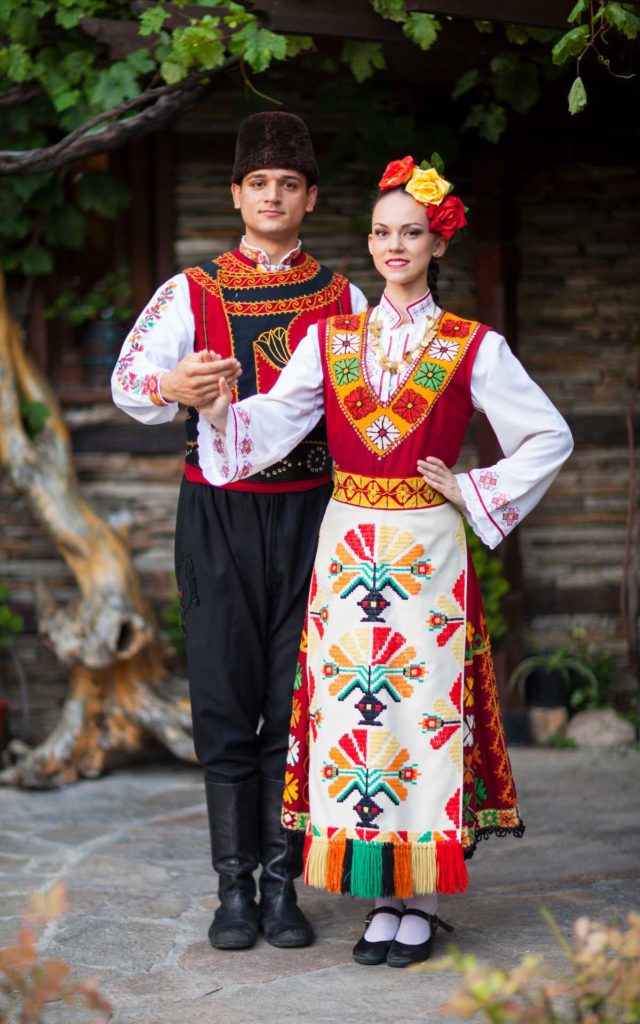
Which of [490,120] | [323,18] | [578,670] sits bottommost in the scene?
[578,670]

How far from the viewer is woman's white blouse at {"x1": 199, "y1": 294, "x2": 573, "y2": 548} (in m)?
2.94

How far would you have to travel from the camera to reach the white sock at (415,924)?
3.08 m

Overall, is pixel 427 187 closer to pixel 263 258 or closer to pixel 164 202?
pixel 263 258

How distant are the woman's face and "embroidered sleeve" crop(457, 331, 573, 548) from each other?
9.0 inches

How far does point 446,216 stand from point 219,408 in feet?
2.15

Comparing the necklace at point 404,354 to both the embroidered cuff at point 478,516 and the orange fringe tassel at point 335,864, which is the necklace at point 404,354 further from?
the orange fringe tassel at point 335,864

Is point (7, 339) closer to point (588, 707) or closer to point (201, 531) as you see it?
point (201, 531)

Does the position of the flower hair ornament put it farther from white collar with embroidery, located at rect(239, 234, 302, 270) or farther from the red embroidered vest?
white collar with embroidery, located at rect(239, 234, 302, 270)

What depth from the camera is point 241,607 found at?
10.6 feet

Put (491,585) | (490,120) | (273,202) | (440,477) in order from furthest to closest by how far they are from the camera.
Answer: (491,585), (490,120), (273,202), (440,477)

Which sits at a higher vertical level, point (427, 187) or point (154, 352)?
point (427, 187)

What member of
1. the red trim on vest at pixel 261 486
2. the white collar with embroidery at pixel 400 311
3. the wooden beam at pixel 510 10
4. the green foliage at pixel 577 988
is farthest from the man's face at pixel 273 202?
the green foliage at pixel 577 988

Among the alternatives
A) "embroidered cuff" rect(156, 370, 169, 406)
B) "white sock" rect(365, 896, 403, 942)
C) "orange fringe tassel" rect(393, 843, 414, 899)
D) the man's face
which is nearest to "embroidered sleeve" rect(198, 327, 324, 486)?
"embroidered cuff" rect(156, 370, 169, 406)

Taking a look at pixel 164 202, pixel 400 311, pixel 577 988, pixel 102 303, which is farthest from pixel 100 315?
pixel 577 988
